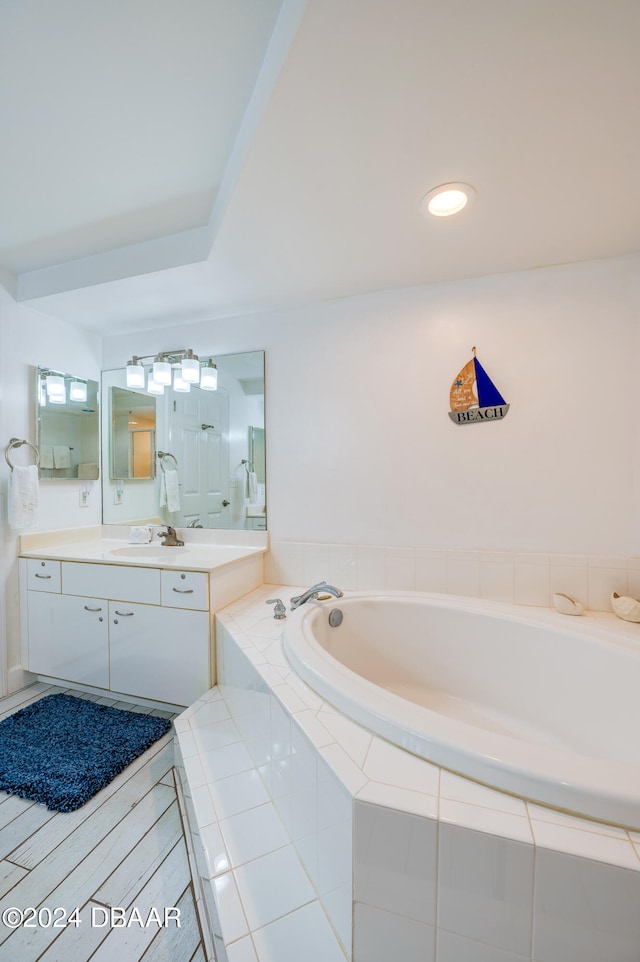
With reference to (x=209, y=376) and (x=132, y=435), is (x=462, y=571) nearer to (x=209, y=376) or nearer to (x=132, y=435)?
(x=209, y=376)

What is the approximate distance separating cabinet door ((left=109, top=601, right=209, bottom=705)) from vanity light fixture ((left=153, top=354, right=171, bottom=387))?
136cm

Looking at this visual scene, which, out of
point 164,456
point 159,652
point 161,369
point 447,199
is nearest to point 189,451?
point 164,456

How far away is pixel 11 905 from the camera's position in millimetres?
1028

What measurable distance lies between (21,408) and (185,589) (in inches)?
59.1

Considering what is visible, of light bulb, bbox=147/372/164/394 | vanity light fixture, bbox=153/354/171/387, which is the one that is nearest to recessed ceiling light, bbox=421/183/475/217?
vanity light fixture, bbox=153/354/171/387

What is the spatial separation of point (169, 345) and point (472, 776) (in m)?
2.66

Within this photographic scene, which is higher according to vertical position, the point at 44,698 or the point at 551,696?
the point at 551,696

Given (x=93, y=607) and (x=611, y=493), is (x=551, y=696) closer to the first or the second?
(x=611, y=493)

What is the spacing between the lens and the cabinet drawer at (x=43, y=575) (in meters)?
2.09

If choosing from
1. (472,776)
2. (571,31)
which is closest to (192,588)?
Result: (472,776)

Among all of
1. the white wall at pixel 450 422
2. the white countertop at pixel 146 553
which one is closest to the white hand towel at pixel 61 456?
the white countertop at pixel 146 553

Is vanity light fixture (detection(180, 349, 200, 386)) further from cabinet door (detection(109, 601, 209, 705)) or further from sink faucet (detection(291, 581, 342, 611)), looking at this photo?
sink faucet (detection(291, 581, 342, 611))

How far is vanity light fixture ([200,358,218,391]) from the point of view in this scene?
237 cm

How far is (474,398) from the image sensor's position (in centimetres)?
188
